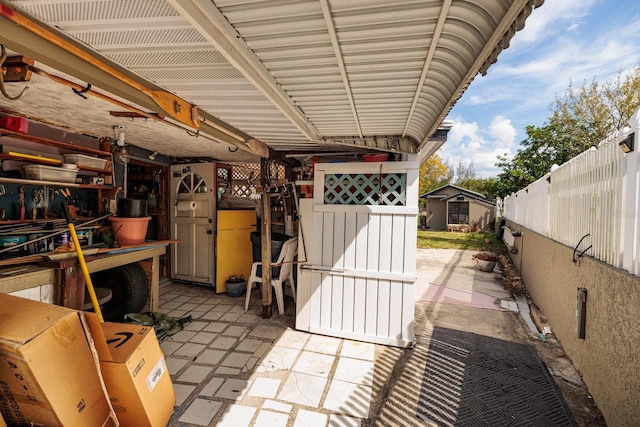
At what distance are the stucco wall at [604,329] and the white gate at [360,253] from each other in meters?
1.48

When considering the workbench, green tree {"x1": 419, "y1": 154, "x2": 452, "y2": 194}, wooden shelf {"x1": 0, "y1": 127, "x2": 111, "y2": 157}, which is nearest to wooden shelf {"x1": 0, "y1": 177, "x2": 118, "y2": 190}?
wooden shelf {"x1": 0, "y1": 127, "x2": 111, "y2": 157}

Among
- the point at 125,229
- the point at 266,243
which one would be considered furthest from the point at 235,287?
the point at 125,229

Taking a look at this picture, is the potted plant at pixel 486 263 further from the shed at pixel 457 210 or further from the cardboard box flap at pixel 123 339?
the shed at pixel 457 210

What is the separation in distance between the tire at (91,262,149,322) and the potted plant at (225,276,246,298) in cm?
126

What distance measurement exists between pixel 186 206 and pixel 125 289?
1858mm

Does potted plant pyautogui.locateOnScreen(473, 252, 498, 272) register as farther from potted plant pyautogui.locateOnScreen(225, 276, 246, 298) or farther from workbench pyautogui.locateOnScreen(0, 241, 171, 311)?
workbench pyautogui.locateOnScreen(0, 241, 171, 311)

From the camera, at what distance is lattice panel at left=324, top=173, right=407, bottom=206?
11.1 feet

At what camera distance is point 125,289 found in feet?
12.2

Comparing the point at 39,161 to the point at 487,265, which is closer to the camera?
the point at 39,161

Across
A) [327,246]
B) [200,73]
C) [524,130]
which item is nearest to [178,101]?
[200,73]

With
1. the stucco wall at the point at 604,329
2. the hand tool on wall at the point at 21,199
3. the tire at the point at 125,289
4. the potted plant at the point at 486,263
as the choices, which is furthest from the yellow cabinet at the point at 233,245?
the potted plant at the point at 486,263

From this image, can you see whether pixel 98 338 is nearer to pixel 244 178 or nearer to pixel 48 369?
pixel 48 369

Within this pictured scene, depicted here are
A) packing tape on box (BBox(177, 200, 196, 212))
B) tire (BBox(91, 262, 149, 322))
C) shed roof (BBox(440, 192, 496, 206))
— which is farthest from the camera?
shed roof (BBox(440, 192, 496, 206))

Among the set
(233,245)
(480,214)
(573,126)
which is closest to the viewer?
(233,245)
